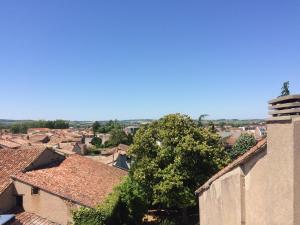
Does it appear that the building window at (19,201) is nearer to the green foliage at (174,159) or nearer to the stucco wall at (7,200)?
the stucco wall at (7,200)

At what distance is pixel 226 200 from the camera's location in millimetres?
10664

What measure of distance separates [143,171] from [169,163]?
1.92 metres

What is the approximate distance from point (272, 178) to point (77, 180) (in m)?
19.3

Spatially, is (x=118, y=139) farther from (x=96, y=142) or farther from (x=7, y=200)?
(x=7, y=200)

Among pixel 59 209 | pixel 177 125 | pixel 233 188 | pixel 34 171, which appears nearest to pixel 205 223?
pixel 233 188

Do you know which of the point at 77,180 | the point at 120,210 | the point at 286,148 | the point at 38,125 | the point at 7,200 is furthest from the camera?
the point at 38,125

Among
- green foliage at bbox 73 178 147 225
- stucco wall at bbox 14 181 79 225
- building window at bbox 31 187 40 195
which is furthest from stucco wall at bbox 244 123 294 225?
building window at bbox 31 187 40 195

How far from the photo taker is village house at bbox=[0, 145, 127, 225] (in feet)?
68.9

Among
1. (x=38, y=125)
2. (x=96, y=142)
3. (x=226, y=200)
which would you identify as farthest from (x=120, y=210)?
(x=38, y=125)

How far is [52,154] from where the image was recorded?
92.2 feet

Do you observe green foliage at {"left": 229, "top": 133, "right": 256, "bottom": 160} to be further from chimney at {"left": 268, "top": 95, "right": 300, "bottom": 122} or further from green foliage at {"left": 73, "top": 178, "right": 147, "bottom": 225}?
chimney at {"left": 268, "top": 95, "right": 300, "bottom": 122}

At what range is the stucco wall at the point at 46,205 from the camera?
2080cm

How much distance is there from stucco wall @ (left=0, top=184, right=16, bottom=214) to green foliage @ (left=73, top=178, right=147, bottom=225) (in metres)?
5.27

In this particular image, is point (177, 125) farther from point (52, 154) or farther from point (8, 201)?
point (8, 201)
